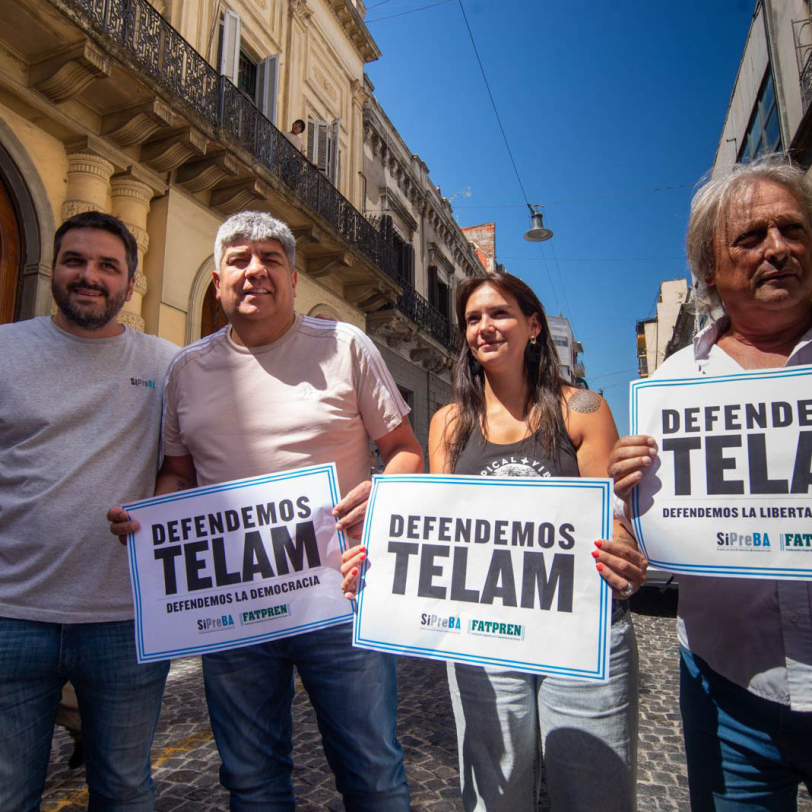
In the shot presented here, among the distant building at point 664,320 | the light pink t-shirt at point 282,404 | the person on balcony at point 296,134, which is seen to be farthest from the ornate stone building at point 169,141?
the distant building at point 664,320

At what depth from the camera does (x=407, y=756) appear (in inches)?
123

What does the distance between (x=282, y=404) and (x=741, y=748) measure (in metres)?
1.47

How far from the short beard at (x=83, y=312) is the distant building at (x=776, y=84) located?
8.12 metres

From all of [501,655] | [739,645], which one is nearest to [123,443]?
[501,655]

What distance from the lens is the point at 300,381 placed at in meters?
1.91

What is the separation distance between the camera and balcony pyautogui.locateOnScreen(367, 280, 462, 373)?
14055 mm

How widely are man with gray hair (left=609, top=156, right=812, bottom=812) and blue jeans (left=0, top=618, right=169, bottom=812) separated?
4.89 feet

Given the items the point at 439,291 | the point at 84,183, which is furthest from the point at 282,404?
the point at 439,291

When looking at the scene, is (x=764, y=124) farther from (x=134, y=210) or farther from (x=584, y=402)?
(x=584, y=402)

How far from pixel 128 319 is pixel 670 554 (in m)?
6.81

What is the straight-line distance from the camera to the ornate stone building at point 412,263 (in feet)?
48.1

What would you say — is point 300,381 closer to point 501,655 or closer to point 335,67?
point 501,655

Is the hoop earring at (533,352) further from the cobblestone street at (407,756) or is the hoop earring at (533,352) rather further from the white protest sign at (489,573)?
the cobblestone street at (407,756)

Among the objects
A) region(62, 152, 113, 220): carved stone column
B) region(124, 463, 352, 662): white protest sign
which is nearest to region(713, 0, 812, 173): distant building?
region(62, 152, 113, 220): carved stone column
